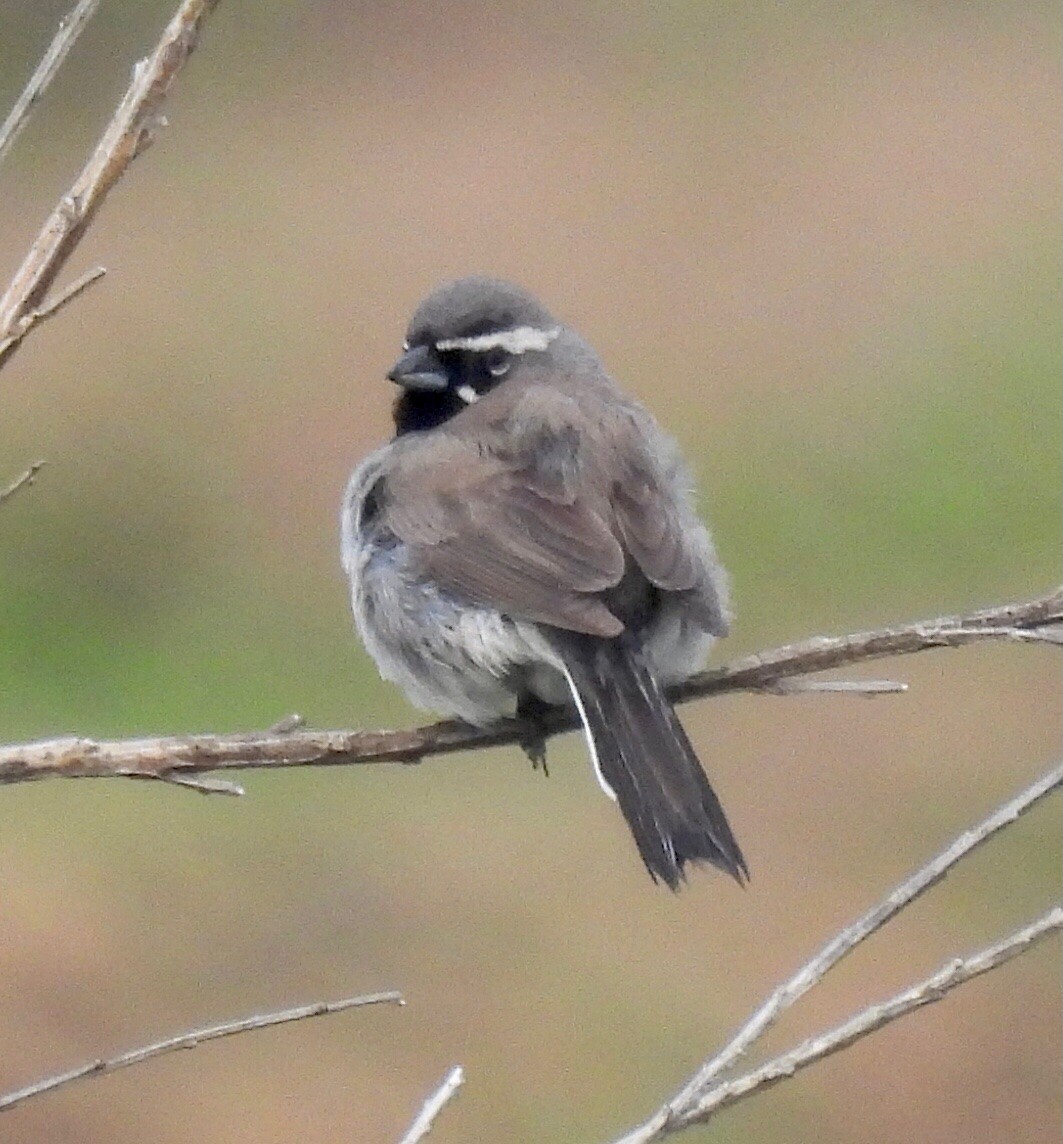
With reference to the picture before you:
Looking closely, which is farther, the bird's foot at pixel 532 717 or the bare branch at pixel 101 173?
the bird's foot at pixel 532 717

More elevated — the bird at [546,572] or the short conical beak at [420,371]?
the short conical beak at [420,371]

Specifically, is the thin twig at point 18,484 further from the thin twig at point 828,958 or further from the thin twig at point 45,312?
the thin twig at point 828,958

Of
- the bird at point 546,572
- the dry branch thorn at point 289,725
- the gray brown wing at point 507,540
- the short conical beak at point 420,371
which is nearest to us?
the dry branch thorn at point 289,725

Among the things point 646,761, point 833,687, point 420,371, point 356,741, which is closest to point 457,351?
point 420,371

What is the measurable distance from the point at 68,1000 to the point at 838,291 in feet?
23.4

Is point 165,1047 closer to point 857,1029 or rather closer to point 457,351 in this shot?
point 857,1029

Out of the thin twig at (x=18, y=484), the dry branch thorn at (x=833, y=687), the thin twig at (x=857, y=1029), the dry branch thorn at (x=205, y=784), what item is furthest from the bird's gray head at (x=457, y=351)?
the thin twig at (x=857, y=1029)

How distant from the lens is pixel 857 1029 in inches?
110

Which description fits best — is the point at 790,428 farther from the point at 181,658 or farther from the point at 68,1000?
the point at 68,1000

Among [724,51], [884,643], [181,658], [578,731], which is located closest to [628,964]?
[181,658]

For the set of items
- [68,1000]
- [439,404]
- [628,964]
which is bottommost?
[628,964]

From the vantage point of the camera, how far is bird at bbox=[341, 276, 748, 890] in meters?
4.17

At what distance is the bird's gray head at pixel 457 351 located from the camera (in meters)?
5.35

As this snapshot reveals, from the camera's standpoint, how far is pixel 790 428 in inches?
491
